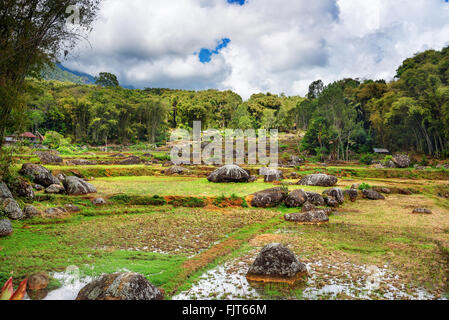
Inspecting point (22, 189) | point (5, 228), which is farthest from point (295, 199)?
point (22, 189)

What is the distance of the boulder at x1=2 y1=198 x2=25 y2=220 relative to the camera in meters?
9.64

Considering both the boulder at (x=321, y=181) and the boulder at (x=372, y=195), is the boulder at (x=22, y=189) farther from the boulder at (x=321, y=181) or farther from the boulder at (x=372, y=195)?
the boulder at (x=372, y=195)

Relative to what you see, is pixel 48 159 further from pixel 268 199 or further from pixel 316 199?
pixel 316 199

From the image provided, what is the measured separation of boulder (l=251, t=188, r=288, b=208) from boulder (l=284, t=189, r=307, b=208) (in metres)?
0.40

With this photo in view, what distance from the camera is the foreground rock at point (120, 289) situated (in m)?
4.30

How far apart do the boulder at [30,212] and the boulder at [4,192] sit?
868 millimetres

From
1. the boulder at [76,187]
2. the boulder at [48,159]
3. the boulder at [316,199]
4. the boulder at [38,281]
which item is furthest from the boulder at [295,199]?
the boulder at [48,159]

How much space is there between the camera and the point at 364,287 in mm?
5398

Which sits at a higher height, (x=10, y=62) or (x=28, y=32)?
(x=28, y=32)

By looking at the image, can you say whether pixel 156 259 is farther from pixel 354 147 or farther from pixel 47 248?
pixel 354 147

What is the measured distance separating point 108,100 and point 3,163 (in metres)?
61.8

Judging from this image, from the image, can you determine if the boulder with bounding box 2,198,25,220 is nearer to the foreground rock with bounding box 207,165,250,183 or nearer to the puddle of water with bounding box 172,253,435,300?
the puddle of water with bounding box 172,253,435,300

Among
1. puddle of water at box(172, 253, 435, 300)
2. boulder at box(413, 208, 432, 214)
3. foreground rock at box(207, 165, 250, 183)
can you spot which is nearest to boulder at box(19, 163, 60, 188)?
foreground rock at box(207, 165, 250, 183)
